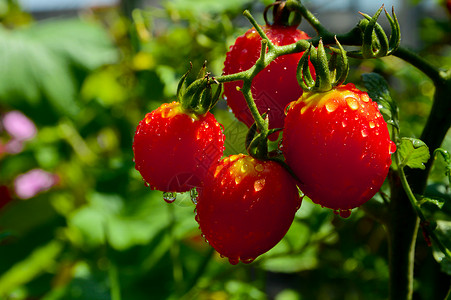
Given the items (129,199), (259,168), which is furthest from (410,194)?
(129,199)

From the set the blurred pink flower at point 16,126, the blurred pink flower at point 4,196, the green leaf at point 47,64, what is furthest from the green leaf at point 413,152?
the blurred pink flower at point 16,126

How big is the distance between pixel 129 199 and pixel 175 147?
28.0 inches

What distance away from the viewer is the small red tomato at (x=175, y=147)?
15.1 inches

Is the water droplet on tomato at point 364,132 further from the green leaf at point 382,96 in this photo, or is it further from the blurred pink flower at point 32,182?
the blurred pink flower at point 32,182

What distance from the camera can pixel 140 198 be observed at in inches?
41.6

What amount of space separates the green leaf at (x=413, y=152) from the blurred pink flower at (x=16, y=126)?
5.12 feet

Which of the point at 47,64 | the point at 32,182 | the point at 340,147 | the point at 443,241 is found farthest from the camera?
the point at 32,182

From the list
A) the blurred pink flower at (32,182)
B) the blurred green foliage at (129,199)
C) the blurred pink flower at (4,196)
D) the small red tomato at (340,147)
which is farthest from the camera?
the blurred pink flower at (32,182)

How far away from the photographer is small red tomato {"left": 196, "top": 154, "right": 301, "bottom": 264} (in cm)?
36

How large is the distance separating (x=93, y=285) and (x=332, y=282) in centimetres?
50

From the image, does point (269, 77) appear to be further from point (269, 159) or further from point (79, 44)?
point (79, 44)

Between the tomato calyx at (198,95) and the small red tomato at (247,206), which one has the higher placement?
the tomato calyx at (198,95)

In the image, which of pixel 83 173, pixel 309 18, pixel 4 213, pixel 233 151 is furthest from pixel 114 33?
pixel 309 18

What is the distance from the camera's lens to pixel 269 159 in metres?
→ 0.38
